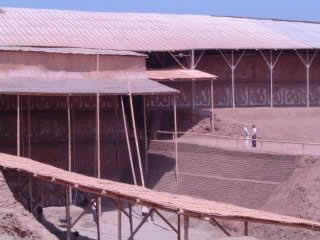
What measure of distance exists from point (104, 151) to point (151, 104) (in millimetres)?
4047

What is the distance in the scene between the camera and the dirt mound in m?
22.0

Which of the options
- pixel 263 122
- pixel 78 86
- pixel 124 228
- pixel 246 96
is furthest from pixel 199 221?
pixel 246 96

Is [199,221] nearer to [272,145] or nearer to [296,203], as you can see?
[296,203]

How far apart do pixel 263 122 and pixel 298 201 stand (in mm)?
10849

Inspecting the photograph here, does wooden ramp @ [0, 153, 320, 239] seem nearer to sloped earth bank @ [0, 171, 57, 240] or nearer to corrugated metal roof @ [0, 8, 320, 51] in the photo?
sloped earth bank @ [0, 171, 57, 240]

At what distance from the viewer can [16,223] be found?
55.5 ft

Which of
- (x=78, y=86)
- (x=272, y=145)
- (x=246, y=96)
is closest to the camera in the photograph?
(x=78, y=86)

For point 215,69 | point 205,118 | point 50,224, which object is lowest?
point 50,224

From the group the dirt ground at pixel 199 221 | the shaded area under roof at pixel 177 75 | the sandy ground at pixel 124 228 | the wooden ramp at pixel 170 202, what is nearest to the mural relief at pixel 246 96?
the shaded area under roof at pixel 177 75

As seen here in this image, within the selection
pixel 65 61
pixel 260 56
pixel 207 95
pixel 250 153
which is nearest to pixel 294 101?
pixel 260 56

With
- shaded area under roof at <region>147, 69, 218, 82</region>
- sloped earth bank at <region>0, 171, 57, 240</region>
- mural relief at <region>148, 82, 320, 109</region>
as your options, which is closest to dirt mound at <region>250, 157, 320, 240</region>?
shaded area under roof at <region>147, 69, 218, 82</region>

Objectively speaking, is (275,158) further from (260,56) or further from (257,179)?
(260,56)

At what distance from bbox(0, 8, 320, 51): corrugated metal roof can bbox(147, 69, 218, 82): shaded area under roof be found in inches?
50.9

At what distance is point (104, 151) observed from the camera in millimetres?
30828
